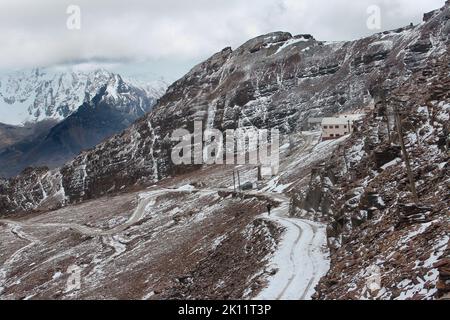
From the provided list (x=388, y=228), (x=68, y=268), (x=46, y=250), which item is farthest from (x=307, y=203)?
(x=46, y=250)

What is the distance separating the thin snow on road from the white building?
213 feet

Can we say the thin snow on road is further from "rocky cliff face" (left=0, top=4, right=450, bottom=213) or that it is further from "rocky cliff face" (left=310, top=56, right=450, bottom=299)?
"rocky cliff face" (left=0, top=4, right=450, bottom=213)

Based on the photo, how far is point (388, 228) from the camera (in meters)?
27.1

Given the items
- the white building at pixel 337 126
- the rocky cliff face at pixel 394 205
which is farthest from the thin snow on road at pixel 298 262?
the white building at pixel 337 126

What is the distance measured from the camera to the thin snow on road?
2781 cm

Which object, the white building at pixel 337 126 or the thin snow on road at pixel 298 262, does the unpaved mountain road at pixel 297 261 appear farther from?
the white building at pixel 337 126

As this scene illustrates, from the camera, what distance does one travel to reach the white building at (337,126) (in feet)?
357

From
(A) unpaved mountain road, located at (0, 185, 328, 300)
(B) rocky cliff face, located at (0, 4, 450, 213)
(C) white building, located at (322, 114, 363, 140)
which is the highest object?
(B) rocky cliff face, located at (0, 4, 450, 213)

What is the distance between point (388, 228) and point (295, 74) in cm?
16494

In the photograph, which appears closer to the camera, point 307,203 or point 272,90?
point 307,203

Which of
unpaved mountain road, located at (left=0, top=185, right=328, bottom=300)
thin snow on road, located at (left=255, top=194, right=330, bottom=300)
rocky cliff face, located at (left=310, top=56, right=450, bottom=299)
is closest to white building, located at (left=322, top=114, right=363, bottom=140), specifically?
unpaved mountain road, located at (left=0, top=185, right=328, bottom=300)

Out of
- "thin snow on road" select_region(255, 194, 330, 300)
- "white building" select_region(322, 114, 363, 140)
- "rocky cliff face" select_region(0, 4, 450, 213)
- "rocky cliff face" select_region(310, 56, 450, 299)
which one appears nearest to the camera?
"rocky cliff face" select_region(310, 56, 450, 299)
